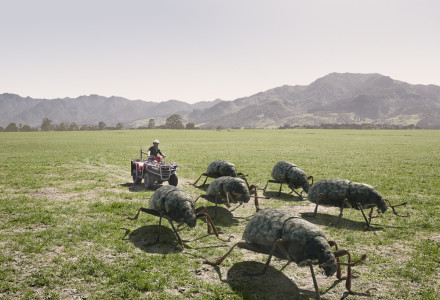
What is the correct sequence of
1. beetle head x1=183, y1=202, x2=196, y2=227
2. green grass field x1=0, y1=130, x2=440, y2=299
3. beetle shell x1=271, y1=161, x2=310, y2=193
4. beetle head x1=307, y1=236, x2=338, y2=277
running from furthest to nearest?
beetle shell x1=271, y1=161, x2=310, y2=193
beetle head x1=183, y1=202, x2=196, y2=227
green grass field x1=0, y1=130, x2=440, y2=299
beetle head x1=307, y1=236, x2=338, y2=277

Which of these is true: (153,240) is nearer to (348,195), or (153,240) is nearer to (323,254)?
(323,254)

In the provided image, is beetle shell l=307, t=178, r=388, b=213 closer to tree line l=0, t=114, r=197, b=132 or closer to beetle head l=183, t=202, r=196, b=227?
beetle head l=183, t=202, r=196, b=227

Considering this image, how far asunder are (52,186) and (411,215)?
1922 centimetres

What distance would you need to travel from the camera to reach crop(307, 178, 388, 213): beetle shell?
987cm

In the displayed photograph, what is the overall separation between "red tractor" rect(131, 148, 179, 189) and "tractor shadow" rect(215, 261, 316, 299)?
9439 mm

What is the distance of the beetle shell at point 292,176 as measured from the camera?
544 inches

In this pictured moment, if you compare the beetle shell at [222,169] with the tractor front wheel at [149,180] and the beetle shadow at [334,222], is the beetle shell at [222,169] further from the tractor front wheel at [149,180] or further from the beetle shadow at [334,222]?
the beetle shadow at [334,222]

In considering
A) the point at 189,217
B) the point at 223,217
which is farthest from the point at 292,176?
the point at 189,217

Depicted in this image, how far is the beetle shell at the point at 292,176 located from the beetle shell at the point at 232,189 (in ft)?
13.3

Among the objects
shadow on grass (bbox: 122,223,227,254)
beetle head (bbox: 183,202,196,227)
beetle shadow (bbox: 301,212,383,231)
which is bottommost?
beetle shadow (bbox: 301,212,383,231)

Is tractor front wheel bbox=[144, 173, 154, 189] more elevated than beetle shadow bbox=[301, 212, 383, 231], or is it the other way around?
tractor front wheel bbox=[144, 173, 154, 189]

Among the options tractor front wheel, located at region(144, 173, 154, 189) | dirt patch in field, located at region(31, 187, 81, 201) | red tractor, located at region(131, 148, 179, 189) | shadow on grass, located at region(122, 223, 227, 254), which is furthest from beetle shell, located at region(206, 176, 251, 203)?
dirt patch in field, located at region(31, 187, 81, 201)

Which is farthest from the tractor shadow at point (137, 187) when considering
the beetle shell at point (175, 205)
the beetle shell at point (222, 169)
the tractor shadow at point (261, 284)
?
the tractor shadow at point (261, 284)

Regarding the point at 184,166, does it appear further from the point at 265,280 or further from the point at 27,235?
the point at 265,280
